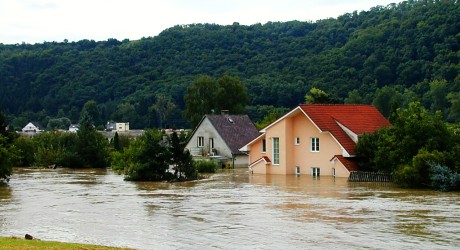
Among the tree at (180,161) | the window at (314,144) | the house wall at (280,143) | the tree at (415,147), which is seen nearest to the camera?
the tree at (415,147)

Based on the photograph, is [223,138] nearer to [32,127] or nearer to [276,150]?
[276,150]

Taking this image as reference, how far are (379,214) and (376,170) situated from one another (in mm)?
16537

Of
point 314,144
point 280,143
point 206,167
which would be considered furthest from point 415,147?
point 206,167

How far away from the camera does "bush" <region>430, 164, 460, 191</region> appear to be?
36.0m

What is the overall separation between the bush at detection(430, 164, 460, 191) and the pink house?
804 cm

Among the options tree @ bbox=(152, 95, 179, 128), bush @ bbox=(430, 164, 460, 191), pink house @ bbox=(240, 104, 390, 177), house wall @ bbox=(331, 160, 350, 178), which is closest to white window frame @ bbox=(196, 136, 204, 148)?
pink house @ bbox=(240, 104, 390, 177)

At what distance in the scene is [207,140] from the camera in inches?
2485

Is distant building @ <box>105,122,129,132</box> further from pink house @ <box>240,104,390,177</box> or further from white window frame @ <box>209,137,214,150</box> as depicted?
pink house @ <box>240,104,390,177</box>

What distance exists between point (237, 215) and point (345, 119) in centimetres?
2244

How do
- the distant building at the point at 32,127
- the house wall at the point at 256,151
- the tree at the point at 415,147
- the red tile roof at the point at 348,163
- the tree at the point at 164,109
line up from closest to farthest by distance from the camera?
the tree at the point at 415,147, the red tile roof at the point at 348,163, the house wall at the point at 256,151, the tree at the point at 164,109, the distant building at the point at 32,127

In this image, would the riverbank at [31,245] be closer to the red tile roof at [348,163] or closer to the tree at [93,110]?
the red tile roof at [348,163]

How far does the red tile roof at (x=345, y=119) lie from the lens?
46.0 m

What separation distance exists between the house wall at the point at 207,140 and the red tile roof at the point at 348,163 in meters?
17.1

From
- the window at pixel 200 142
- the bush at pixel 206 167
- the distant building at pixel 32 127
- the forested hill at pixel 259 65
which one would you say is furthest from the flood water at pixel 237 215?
the distant building at pixel 32 127
